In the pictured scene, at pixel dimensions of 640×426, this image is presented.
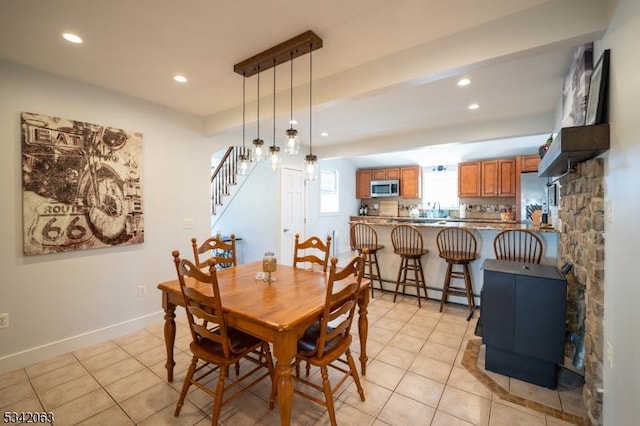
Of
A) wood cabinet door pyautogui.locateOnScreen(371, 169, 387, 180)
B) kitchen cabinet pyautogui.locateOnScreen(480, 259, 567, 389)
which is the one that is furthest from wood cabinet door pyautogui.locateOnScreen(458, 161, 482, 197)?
kitchen cabinet pyautogui.locateOnScreen(480, 259, 567, 389)

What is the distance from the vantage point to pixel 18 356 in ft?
7.70

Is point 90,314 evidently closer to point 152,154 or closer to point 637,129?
point 152,154

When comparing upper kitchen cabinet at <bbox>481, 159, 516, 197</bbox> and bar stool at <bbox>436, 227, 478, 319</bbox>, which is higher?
upper kitchen cabinet at <bbox>481, 159, 516, 197</bbox>

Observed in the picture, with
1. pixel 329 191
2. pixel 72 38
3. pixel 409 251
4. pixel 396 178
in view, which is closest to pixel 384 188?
pixel 396 178

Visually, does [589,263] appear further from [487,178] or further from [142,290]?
[487,178]

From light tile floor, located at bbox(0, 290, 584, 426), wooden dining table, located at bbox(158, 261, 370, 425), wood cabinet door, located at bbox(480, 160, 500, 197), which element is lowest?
light tile floor, located at bbox(0, 290, 584, 426)

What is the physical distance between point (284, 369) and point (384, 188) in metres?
6.25

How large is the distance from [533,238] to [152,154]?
4.46 metres

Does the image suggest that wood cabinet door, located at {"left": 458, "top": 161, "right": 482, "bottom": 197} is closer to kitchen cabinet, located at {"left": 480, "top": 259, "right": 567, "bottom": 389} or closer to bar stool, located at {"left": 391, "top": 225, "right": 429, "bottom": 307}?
bar stool, located at {"left": 391, "top": 225, "right": 429, "bottom": 307}

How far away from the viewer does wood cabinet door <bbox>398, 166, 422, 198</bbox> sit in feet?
22.7

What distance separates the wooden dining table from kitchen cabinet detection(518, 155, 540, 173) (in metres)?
5.20

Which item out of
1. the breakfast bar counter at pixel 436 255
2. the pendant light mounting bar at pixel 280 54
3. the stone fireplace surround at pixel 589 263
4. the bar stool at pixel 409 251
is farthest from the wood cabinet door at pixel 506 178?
the pendant light mounting bar at pixel 280 54

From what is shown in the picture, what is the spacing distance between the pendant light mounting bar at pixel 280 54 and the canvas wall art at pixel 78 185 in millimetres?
1624

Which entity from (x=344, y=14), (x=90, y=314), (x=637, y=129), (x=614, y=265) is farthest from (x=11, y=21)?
(x=614, y=265)
